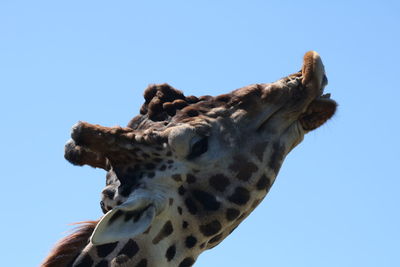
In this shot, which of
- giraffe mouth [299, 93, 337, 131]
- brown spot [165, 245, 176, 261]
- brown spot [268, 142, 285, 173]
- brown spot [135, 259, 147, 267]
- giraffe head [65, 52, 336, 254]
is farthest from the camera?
Result: giraffe mouth [299, 93, 337, 131]

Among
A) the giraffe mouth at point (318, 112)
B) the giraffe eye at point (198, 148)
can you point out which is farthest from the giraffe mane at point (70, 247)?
the giraffe mouth at point (318, 112)

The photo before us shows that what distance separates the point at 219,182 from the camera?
21.3 ft

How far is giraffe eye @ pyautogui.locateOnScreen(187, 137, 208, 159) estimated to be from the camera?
21.3ft

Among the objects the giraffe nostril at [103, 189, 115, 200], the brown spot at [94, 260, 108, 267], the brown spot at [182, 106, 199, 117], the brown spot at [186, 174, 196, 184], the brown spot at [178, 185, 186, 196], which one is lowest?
the brown spot at [94, 260, 108, 267]

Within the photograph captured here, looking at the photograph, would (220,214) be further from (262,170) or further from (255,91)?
(255,91)

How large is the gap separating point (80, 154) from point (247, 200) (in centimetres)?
125

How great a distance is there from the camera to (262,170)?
260 inches

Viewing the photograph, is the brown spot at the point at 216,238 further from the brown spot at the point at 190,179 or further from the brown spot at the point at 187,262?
the brown spot at the point at 190,179

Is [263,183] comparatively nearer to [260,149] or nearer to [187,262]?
[260,149]

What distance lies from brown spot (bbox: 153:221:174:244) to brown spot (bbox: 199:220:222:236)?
23cm

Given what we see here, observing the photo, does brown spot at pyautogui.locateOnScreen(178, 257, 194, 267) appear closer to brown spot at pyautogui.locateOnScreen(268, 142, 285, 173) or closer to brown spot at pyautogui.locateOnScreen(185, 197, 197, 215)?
brown spot at pyautogui.locateOnScreen(185, 197, 197, 215)

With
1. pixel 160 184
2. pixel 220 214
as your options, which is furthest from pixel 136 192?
pixel 220 214

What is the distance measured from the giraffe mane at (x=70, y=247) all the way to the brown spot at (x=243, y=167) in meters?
1.04

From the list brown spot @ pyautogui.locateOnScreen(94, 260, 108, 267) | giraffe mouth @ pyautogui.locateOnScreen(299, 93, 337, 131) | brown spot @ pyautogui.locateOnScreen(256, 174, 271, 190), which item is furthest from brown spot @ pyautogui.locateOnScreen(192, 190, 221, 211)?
giraffe mouth @ pyautogui.locateOnScreen(299, 93, 337, 131)
